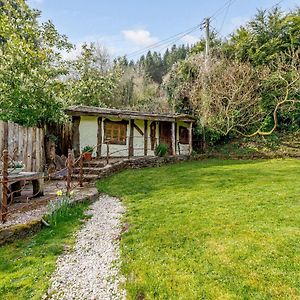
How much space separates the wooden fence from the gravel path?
3348 mm

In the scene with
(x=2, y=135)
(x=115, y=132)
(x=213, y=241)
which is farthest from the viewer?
(x=115, y=132)

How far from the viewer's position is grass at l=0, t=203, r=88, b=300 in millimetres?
2895

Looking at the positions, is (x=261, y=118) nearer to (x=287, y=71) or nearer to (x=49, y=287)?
(x=287, y=71)

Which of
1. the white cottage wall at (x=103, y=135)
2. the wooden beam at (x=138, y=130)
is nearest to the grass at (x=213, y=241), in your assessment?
the white cottage wall at (x=103, y=135)

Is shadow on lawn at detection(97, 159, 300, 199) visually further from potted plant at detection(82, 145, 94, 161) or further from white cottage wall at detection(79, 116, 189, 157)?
white cottage wall at detection(79, 116, 189, 157)

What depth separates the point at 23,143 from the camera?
24.5 ft

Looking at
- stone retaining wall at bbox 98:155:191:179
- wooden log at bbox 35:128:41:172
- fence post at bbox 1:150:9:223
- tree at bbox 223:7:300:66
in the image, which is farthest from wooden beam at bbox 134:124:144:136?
fence post at bbox 1:150:9:223

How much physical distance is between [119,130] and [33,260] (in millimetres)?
10228

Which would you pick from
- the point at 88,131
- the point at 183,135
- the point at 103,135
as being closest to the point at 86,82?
the point at 88,131

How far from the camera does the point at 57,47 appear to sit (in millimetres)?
12164

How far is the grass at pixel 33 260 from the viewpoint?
2.89 meters

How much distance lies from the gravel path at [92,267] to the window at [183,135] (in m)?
11.2

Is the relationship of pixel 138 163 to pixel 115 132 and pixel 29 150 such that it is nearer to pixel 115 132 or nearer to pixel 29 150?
pixel 115 132

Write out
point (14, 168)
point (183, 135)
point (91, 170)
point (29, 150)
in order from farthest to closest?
1. point (183, 135)
2. point (91, 170)
3. point (29, 150)
4. point (14, 168)
